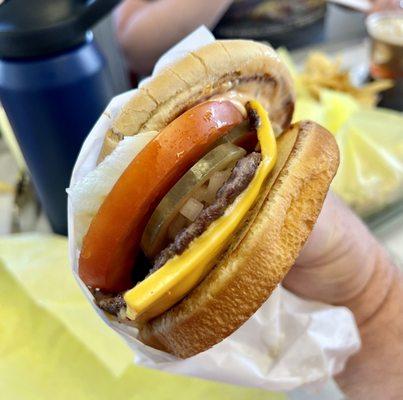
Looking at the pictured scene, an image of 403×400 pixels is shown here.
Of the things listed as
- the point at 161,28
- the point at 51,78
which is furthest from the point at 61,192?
the point at 161,28

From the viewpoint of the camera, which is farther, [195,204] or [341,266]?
[341,266]

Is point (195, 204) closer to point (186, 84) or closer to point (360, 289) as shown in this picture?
point (186, 84)

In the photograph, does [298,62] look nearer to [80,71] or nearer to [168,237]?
[80,71]

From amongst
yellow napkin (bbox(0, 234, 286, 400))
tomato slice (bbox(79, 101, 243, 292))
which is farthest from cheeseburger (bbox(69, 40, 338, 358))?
yellow napkin (bbox(0, 234, 286, 400))

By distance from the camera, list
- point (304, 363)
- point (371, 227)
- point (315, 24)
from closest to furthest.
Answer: point (304, 363), point (371, 227), point (315, 24)

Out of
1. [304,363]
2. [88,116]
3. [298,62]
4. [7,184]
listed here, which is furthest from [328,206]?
[298,62]

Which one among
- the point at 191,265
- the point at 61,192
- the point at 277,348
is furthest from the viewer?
the point at 61,192

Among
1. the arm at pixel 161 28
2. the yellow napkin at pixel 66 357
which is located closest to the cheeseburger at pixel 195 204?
the yellow napkin at pixel 66 357
